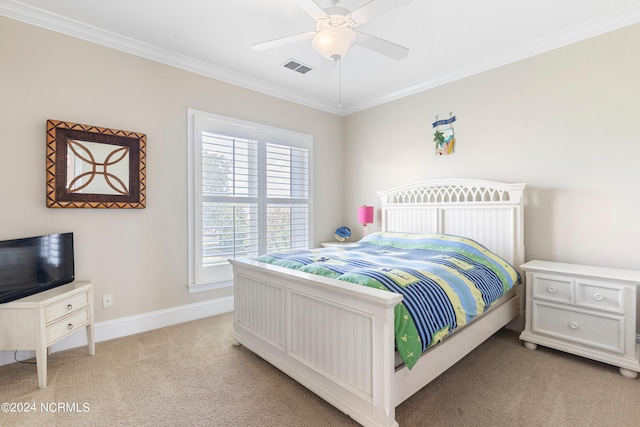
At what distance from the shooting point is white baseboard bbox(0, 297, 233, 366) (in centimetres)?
260

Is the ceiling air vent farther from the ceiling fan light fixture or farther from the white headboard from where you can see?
the white headboard

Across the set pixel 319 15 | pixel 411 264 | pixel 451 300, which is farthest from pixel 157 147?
pixel 451 300

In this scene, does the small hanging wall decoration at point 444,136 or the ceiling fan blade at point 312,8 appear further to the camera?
the small hanging wall decoration at point 444,136

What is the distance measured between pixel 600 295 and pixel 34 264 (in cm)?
425

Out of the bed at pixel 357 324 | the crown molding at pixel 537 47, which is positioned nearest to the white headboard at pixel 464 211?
the bed at pixel 357 324

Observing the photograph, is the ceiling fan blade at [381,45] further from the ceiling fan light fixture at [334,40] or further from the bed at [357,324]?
the bed at [357,324]

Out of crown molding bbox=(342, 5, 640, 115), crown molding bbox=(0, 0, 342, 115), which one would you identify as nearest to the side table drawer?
crown molding bbox=(0, 0, 342, 115)

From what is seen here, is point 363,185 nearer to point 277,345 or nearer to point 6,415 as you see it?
point 277,345

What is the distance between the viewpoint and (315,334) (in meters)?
1.95

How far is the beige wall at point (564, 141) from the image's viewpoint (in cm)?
257

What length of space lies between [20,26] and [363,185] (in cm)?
394

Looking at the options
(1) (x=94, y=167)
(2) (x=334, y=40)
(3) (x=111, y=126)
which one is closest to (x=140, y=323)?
(1) (x=94, y=167)

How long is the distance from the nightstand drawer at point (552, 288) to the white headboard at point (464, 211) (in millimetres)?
415

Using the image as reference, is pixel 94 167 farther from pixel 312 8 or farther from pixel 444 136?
pixel 444 136
